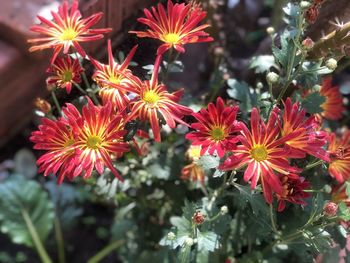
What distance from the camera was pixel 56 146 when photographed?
933 millimetres

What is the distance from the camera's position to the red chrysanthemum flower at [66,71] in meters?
1.02

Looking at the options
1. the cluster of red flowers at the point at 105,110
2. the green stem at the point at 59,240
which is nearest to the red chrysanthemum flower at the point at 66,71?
the cluster of red flowers at the point at 105,110

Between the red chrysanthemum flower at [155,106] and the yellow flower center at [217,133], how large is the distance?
5 centimetres

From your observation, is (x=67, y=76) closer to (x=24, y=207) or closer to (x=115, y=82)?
(x=115, y=82)

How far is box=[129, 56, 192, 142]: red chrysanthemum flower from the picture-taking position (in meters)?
0.92

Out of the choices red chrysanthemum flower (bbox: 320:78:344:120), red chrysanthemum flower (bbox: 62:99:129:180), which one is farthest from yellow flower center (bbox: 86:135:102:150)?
red chrysanthemum flower (bbox: 320:78:344:120)

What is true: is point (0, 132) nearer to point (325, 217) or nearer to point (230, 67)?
point (230, 67)

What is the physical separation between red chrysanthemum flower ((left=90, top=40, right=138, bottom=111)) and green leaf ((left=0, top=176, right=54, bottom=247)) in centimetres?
80

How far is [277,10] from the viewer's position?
162 cm

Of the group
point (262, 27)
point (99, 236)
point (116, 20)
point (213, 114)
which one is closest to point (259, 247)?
point (213, 114)

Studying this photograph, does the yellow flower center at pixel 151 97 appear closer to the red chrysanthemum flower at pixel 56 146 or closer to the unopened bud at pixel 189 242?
the red chrysanthemum flower at pixel 56 146

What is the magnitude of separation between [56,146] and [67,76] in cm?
16

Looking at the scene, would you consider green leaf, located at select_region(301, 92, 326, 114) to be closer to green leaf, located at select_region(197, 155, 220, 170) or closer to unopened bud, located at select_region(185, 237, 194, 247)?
green leaf, located at select_region(197, 155, 220, 170)

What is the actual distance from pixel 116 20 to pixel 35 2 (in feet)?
2.31
